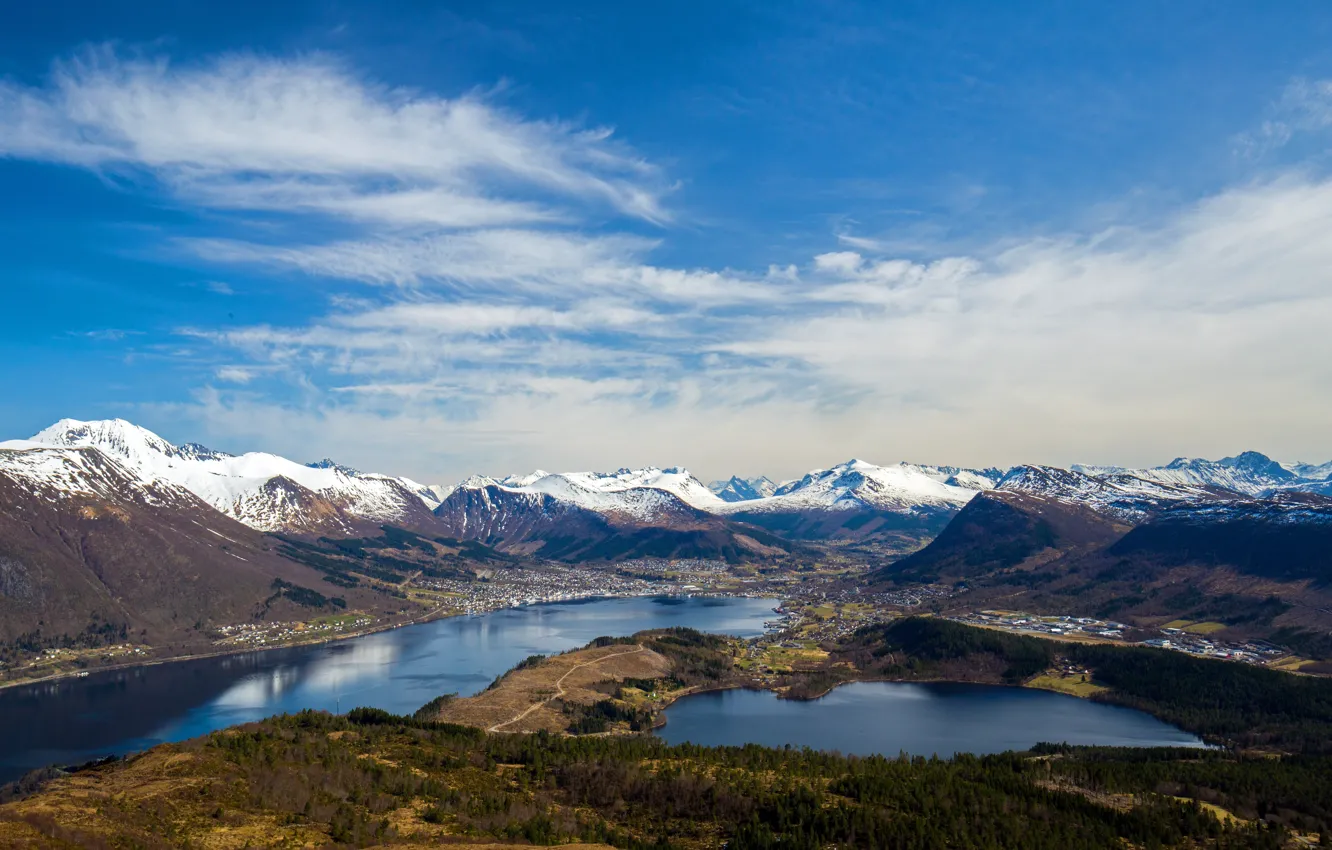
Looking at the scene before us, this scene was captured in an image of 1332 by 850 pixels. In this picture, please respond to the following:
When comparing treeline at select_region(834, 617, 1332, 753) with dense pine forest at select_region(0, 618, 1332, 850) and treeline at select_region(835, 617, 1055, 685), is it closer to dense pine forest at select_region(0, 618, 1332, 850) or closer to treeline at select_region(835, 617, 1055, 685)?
treeline at select_region(835, 617, 1055, 685)

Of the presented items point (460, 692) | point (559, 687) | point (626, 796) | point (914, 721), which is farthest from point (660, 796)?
point (460, 692)

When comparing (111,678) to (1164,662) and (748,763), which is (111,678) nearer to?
(748,763)

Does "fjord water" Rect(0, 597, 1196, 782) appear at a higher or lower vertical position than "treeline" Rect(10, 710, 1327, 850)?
lower

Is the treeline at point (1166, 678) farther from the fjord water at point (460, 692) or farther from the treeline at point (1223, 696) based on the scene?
the fjord water at point (460, 692)

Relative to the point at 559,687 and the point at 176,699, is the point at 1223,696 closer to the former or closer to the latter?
the point at 559,687

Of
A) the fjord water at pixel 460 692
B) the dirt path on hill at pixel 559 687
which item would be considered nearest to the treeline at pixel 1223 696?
the fjord water at pixel 460 692

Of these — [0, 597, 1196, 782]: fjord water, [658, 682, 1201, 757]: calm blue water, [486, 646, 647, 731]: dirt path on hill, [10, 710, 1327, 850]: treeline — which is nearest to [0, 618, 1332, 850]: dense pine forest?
[10, 710, 1327, 850]: treeline

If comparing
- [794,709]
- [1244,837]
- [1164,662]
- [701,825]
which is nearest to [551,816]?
[701,825]
